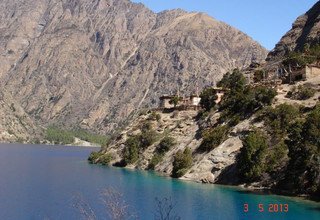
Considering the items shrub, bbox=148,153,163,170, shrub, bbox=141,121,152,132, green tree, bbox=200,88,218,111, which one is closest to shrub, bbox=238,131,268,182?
shrub, bbox=148,153,163,170

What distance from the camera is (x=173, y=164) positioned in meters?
111

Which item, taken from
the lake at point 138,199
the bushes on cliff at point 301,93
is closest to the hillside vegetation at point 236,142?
the bushes on cliff at point 301,93

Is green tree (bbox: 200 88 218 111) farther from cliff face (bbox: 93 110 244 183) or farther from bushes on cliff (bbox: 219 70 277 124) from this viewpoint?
Answer: bushes on cliff (bbox: 219 70 277 124)

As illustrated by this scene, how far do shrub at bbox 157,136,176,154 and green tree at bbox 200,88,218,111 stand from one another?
13.2 metres

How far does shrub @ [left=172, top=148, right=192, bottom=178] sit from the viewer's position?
10567 centimetres

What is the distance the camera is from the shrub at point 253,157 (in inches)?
3398

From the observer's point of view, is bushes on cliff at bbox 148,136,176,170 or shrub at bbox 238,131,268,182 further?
bushes on cliff at bbox 148,136,176,170

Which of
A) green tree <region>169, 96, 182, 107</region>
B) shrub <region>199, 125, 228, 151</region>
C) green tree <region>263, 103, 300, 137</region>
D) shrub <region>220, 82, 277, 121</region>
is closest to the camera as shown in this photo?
green tree <region>263, 103, 300, 137</region>

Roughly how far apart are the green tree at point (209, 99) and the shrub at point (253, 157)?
136 ft

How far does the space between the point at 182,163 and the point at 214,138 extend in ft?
29.4

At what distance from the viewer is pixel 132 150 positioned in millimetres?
136750

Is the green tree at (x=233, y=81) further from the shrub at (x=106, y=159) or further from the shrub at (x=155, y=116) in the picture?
the shrub at (x=106, y=159)

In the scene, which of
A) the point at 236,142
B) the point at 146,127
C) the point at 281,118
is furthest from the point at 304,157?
the point at 146,127

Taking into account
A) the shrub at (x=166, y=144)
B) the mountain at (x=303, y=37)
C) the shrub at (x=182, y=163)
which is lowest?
the shrub at (x=182, y=163)
